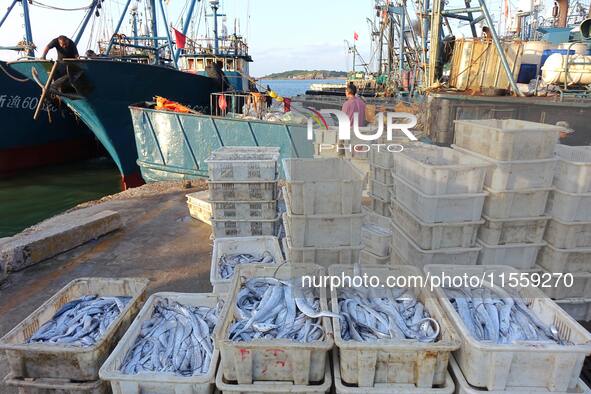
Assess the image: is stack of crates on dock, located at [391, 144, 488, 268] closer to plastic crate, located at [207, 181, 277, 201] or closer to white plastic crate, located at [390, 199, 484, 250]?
white plastic crate, located at [390, 199, 484, 250]

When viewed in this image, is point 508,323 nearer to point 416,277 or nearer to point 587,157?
point 416,277

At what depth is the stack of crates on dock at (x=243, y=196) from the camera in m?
5.75

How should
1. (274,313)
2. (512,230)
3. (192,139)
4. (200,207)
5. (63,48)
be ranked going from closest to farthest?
(274,313) → (512,230) → (200,207) → (192,139) → (63,48)

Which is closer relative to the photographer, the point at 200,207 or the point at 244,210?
the point at 244,210

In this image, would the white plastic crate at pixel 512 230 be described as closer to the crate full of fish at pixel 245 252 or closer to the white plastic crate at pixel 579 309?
the white plastic crate at pixel 579 309

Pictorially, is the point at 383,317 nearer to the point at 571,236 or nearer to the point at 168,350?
the point at 168,350

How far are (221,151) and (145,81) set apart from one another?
31.0ft

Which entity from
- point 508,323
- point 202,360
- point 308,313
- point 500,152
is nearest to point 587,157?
point 500,152

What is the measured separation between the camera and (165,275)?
571cm

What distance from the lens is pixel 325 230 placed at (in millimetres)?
4180

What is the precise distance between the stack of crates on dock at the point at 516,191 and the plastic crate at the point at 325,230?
1.35 meters

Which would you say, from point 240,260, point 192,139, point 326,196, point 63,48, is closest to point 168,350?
point 240,260

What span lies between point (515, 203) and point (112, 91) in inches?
523

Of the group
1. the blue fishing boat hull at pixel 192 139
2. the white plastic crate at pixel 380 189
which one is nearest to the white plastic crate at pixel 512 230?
the white plastic crate at pixel 380 189
